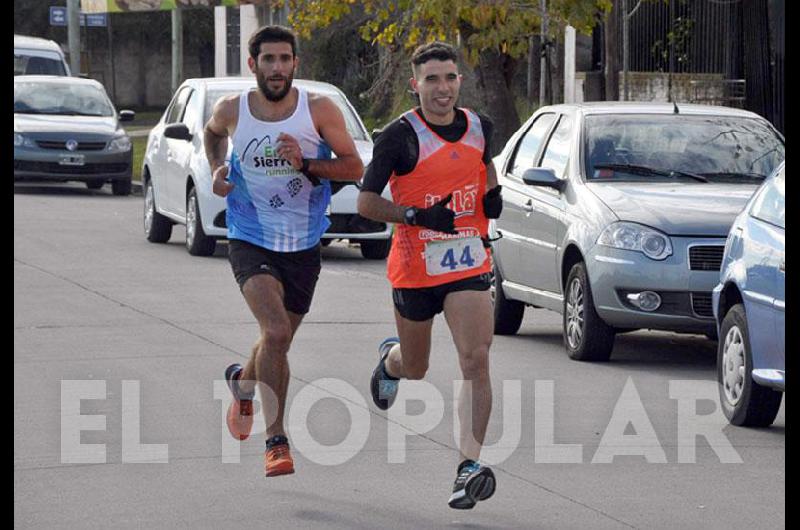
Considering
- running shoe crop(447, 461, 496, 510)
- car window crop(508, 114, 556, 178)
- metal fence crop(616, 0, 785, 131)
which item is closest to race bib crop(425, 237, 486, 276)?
running shoe crop(447, 461, 496, 510)

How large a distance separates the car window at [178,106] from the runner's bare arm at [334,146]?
11.4 metres

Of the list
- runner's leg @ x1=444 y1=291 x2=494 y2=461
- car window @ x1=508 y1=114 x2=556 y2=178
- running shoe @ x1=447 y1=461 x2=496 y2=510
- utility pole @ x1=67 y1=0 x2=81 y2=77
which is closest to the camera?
running shoe @ x1=447 y1=461 x2=496 y2=510

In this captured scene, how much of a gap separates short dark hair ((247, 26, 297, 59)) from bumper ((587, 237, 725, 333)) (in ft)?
11.6

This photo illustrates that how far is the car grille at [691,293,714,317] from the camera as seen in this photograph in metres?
11.1

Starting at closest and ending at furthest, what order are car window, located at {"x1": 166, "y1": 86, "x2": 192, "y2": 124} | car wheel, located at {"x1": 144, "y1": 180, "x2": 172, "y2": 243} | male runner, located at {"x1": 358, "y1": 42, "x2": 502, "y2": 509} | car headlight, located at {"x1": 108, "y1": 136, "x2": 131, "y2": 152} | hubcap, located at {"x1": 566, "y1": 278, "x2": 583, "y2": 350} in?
male runner, located at {"x1": 358, "y1": 42, "x2": 502, "y2": 509}
hubcap, located at {"x1": 566, "y1": 278, "x2": 583, "y2": 350}
car window, located at {"x1": 166, "y1": 86, "x2": 192, "y2": 124}
car wheel, located at {"x1": 144, "y1": 180, "x2": 172, "y2": 243}
car headlight, located at {"x1": 108, "y1": 136, "x2": 131, "y2": 152}

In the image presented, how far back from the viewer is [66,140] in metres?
26.6

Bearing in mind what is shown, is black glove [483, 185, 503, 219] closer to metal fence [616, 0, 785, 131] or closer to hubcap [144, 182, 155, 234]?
hubcap [144, 182, 155, 234]

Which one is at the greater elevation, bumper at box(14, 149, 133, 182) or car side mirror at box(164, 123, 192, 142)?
car side mirror at box(164, 123, 192, 142)

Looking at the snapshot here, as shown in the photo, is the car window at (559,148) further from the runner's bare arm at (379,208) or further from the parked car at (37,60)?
the parked car at (37,60)

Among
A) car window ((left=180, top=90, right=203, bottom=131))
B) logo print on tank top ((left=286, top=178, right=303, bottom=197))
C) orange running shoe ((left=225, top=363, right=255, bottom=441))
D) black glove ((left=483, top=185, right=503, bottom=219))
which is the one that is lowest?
orange running shoe ((left=225, top=363, right=255, bottom=441))

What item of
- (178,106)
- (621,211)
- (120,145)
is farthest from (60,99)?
(621,211)

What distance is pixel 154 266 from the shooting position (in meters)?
17.3

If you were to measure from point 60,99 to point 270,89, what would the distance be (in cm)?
2055
